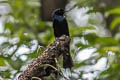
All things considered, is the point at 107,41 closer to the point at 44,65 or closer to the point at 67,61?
the point at 67,61

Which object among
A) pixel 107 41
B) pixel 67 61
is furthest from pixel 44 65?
pixel 107 41

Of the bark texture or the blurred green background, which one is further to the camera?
the blurred green background

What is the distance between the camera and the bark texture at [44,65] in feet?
10.2

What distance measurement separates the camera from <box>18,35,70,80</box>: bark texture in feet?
10.2

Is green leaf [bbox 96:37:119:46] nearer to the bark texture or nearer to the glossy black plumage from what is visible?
the glossy black plumage

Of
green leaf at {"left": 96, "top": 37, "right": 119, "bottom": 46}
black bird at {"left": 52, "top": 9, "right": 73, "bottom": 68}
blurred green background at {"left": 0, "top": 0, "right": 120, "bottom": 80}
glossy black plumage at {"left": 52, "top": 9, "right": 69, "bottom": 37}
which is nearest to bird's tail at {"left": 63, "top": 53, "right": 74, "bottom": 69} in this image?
blurred green background at {"left": 0, "top": 0, "right": 120, "bottom": 80}

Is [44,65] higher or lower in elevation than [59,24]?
higher

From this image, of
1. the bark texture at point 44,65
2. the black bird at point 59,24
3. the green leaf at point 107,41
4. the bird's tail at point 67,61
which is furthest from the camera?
the black bird at point 59,24

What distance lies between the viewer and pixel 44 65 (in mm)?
3199

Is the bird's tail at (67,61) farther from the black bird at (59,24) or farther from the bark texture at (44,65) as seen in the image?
the black bird at (59,24)

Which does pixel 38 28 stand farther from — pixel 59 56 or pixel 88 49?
pixel 59 56

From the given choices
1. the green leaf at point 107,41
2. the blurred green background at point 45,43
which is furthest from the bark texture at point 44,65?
the green leaf at point 107,41

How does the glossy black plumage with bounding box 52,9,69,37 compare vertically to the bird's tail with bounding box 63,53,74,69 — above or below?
below

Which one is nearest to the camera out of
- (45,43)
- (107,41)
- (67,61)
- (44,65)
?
(44,65)
